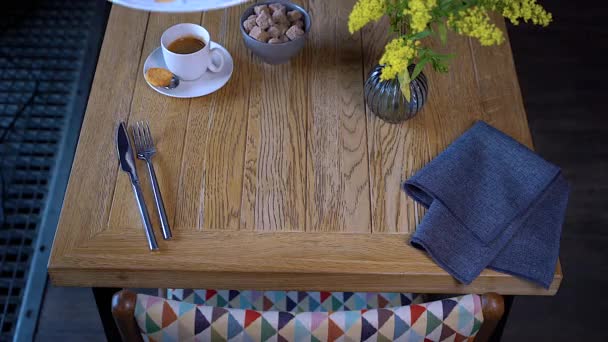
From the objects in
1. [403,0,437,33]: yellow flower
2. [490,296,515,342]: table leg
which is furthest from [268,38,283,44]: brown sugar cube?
[490,296,515,342]: table leg

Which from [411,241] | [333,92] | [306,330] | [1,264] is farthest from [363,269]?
[1,264]

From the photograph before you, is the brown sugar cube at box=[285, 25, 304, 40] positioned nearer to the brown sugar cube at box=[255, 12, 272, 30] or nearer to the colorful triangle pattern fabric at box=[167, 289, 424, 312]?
the brown sugar cube at box=[255, 12, 272, 30]

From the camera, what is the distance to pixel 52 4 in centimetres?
259

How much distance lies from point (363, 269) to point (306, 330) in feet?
0.81

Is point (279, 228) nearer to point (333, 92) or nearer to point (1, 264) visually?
point (333, 92)

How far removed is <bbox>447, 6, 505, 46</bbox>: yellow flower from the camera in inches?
41.8

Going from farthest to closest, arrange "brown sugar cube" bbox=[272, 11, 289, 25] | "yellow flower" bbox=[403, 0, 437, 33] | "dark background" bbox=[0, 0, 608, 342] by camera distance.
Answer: "dark background" bbox=[0, 0, 608, 342]
"brown sugar cube" bbox=[272, 11, 289, 25]
"yellow flower" bbox=[403, 0, 437, 33]

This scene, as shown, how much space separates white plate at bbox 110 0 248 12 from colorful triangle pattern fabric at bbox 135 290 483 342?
62cm

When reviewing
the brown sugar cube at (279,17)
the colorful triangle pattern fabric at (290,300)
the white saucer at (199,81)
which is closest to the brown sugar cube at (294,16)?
the brown sugar cube at (279,17)

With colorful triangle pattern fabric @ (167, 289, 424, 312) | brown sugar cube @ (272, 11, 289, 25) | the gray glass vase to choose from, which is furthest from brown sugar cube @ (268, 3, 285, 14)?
colorful triangle pattern fabric @ (167, 289, 424, 312)

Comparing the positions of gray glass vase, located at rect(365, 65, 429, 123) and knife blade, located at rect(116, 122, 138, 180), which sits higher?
gray glass vase, located at rect(365, 65, 429, 123)

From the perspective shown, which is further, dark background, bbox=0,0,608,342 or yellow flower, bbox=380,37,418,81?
dark background, bbox=0,0,608,342

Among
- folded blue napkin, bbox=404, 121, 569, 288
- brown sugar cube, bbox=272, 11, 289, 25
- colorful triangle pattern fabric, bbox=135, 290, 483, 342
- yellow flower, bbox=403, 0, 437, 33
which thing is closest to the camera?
colorful triangle pattern fabric, bbox=135, 290, 483, 342

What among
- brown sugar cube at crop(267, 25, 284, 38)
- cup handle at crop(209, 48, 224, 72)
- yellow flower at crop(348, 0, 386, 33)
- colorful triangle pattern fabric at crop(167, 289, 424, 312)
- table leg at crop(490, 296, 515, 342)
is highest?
yellow flower at crop(348, 0, 386, 33)
